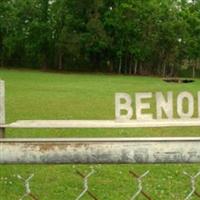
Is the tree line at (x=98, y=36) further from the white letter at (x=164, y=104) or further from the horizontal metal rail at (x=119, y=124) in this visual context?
the white letter at (x=164, y=104)

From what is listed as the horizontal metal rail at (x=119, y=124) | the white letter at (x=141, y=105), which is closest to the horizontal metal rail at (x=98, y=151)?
the white letter at (x=141, y=105)

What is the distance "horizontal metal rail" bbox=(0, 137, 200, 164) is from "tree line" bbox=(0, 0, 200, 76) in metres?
52.4

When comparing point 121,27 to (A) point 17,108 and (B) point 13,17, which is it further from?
(A) point 17,108

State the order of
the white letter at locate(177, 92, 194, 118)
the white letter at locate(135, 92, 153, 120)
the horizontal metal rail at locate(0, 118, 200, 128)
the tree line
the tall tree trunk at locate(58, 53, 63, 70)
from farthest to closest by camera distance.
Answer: the tall tree trunk at locate(58, 53, 63, 70) < the tree line < the horizontal metal rail at locate(0, 118, 200, 128) < the white letter at locate(177, 92, 194, 118) < the white letter at locate(135, 92, 153, 120)

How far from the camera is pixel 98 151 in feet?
6.44

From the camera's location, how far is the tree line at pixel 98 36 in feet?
180

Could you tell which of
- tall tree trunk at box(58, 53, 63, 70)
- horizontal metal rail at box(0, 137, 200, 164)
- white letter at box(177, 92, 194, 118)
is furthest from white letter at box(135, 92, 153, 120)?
tall tree trunk at box(58, 53, 63, 70)

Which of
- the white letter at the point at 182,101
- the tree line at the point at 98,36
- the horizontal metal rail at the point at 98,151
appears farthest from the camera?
the tree line at the point at 98,36

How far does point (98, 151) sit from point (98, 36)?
54682 mm

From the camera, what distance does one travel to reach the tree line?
180ft

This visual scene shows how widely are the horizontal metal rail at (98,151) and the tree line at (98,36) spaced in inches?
2061

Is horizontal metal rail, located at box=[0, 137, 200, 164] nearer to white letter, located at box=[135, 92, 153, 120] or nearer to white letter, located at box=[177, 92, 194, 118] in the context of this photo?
white letter, located at box=[135, 92, 153, 120]

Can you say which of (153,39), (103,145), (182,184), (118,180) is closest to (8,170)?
(118,180)

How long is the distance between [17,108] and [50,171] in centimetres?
909
